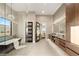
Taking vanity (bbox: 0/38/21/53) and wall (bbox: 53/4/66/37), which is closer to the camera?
vanity (bbox: 0/38/21/53)

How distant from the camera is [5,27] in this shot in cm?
430

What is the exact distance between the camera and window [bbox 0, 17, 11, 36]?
13.7ft

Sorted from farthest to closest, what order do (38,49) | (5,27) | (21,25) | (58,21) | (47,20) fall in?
(58,21) < (47,20) < (21,25) < (38,49) < (5,27)

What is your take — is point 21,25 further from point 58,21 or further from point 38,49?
point 58,21

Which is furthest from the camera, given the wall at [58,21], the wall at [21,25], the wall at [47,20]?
the wall at [58,21]

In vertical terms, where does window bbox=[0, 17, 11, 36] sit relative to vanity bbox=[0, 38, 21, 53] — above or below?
above

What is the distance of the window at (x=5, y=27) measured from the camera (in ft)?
13.7

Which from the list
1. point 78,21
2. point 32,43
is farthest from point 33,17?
point 78,21

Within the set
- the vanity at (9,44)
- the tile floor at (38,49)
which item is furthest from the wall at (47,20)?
the vanity at (9,44)

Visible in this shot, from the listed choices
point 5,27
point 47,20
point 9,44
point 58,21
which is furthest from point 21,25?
point 58,21

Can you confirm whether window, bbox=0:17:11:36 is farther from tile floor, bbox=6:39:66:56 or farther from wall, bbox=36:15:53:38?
wall, bbox=36:15:53:38

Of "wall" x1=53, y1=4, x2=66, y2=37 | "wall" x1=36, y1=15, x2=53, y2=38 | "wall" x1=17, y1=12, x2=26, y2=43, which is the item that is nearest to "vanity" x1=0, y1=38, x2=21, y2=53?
"wall" x1=17, y1=12, x2=26, y2=43

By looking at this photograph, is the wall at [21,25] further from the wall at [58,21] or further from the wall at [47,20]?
the wall at [58,21]

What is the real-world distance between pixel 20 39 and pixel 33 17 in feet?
3.17
